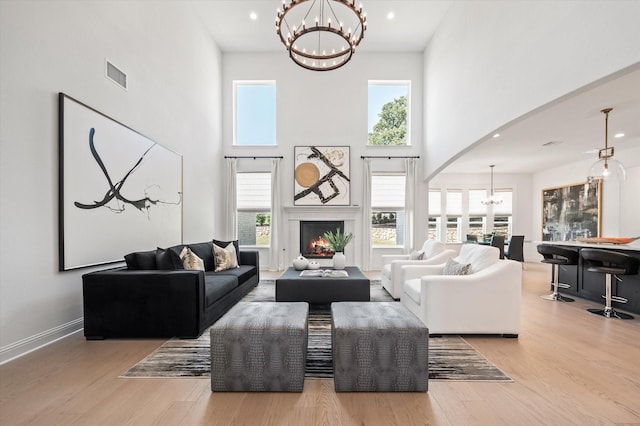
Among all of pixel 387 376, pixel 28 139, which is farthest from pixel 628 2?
pixel 28 139

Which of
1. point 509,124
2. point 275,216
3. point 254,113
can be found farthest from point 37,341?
point 254,113

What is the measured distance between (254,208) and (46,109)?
4.62 metres

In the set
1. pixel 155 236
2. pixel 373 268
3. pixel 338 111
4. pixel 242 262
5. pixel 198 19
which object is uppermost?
pixel 198 19

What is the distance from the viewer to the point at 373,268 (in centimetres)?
700

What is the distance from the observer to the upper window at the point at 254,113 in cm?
711

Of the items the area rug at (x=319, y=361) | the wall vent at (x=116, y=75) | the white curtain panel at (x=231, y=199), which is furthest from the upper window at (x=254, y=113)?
the area rug at (x=319, y=361)

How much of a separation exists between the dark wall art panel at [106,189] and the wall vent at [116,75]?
0.50 m

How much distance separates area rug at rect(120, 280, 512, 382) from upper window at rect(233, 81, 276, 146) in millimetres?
Answer: 5224

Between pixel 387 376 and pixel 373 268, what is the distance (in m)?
5.17

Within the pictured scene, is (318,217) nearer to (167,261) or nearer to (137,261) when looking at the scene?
(167,261)

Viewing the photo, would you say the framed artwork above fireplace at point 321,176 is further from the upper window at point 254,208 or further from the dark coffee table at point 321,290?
the dark coffee table at point 321,290

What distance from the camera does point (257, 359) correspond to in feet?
6.26

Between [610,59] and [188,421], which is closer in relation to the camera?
[188,421]

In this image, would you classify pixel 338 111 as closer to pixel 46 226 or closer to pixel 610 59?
pixel 610 59
